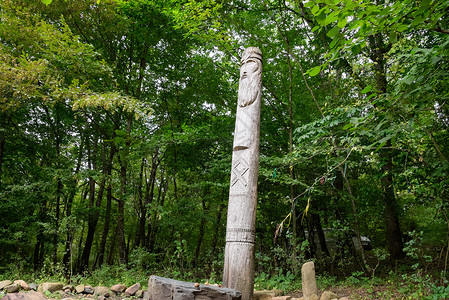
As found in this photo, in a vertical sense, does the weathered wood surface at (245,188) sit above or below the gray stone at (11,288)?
above

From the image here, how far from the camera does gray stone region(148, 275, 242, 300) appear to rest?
2.57 metres

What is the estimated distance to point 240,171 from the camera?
3.38m

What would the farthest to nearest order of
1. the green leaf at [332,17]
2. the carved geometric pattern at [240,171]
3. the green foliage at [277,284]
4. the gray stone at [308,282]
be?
the green foliage at [277,284] < the gray stone at [308,282] < the carved geometric pattern at [240,171] < the green leaf at [332,17]

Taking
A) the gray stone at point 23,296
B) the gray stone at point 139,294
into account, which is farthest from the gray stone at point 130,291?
the gray stone at point 23,296

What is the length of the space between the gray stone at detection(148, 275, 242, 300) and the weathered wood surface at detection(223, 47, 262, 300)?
0.32 meters

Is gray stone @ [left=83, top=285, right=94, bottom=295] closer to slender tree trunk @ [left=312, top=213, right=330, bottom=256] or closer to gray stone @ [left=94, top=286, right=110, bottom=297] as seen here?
gray stone @ [left=94, top=286, right=110, bottom=297]

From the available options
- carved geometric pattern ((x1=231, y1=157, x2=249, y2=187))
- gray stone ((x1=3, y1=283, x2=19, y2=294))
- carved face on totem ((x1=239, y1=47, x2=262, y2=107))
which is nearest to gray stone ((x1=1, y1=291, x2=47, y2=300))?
gray stone ((x1=3, y1=283, x2=19, y2=294))

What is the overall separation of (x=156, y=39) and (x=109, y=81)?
169cm

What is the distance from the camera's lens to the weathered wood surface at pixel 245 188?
302cm

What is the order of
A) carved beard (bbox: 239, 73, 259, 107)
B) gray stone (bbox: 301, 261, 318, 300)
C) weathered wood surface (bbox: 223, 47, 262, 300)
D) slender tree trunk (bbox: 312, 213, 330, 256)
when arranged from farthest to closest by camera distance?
1. slender tree trunk (bbox: 312, 213, 330, 256)
2. gray stone (bbox: 301, 261, 318, 300)
3. carved beard (bbox: 239, 73, 259, 107)
4. weathered wood surface (bbox: 223, 47, 262, 300)

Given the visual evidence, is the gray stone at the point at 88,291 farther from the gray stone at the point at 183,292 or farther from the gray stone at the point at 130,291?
the gray stone at the point at 183,292

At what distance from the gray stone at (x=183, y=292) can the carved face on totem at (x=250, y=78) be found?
6.92 ft

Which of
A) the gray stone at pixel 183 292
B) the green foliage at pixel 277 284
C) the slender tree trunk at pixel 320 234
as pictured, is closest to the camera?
the gray stone at pixel 183 292

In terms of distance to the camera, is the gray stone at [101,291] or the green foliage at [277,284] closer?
the gray stone at [101,291]
